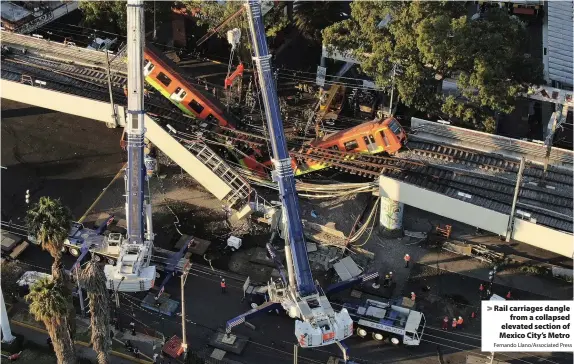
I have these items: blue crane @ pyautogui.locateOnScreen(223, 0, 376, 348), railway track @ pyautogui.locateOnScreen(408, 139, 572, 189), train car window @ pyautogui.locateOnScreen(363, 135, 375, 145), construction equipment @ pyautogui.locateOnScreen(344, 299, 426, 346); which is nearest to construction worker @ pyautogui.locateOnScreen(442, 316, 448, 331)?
construction equipment @ pyautogui.locateOnScreen(344, 299, 426, 346)

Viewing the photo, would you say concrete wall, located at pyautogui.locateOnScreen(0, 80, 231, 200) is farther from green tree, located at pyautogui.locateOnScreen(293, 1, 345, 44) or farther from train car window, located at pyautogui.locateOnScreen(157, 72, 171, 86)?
green tree, located at pyautogui.locateOnScreen(293, 1, 345, 44)

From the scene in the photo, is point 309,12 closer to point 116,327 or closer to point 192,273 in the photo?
point 192,273

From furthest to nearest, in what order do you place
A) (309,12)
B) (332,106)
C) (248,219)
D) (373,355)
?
(309,12), (332,106), (248,219), (373,355)

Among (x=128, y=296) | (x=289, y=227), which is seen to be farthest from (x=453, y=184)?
(x=128, y=296)

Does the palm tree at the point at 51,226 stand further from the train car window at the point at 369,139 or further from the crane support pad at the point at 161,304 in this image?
the train car window at the point at 369,139

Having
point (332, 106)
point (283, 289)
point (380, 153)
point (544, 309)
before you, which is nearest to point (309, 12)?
point (332, 106)

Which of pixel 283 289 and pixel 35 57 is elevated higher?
pixel 35 57

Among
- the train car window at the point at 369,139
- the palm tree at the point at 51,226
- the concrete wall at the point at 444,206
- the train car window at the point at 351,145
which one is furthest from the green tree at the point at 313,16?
the palm tree at the point at 51,226

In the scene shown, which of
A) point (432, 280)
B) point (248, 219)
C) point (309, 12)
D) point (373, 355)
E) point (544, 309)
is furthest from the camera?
point (309, 12)
